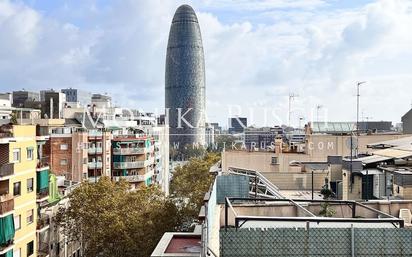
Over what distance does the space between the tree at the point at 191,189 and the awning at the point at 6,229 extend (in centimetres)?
1008

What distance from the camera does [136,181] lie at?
54.8m

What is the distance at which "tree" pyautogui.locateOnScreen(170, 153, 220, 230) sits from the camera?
3147 cm

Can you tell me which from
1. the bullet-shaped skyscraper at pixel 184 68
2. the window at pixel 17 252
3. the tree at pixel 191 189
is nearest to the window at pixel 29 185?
the window at pixel 17 252

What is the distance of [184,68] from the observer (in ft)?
548

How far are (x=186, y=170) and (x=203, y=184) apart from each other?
8770 mm

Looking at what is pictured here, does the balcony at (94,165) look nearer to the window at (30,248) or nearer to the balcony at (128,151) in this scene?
the balcony at (128,151)

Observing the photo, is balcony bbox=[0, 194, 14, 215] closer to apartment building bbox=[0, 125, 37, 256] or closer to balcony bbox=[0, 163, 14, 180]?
apartment building bbox=[0, 125, 37, 256]

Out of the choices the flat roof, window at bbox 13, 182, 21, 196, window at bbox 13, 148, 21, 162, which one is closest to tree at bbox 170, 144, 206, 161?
window at bbox 13, 148, 21, 162

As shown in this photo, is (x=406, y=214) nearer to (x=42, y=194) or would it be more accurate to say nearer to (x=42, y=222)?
(x=42, y=194)

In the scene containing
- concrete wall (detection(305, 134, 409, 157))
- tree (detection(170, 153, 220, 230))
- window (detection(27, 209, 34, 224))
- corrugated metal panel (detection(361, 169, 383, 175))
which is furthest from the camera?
concrete wall (detection(305, 134, 409, 157))

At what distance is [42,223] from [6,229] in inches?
Answer: 287

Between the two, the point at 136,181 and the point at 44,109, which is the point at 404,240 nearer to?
the point at 136,181

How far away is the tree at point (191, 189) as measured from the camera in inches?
1239

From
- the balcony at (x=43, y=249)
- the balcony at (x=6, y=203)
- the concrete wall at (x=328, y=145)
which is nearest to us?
the balcony at (x=6, y=203)
